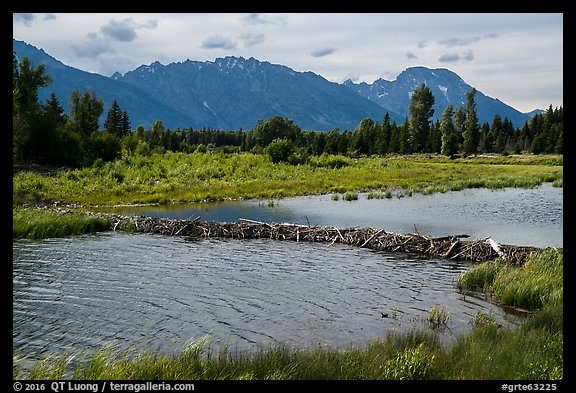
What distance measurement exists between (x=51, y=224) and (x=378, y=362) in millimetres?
23548

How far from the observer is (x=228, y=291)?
1580 cm

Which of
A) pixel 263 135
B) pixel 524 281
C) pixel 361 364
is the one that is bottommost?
pixel 361 364

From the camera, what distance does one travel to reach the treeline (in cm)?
6231

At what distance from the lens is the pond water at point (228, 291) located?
38.4 feet

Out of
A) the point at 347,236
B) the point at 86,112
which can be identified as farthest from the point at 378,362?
the point at 86,112

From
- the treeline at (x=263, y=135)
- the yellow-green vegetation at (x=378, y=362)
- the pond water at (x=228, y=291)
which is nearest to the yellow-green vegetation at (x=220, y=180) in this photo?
the treeline at (x=263, y=135)

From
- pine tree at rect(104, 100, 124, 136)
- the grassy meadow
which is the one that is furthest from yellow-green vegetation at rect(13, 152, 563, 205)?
pine tree at rect(104, 100, 124, 136)

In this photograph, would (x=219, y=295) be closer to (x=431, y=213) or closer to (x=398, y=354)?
(x=398, y=354)

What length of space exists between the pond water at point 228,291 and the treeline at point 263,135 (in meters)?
43.0

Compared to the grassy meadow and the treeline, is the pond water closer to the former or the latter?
the grassy meadow

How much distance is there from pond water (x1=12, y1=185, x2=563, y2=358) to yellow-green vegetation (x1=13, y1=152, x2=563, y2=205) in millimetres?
20278

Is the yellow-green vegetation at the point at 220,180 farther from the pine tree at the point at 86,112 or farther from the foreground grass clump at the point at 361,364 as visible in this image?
the foreground grass clump at the point at 361,364

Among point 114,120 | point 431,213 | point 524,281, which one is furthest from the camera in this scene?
point 114,120
